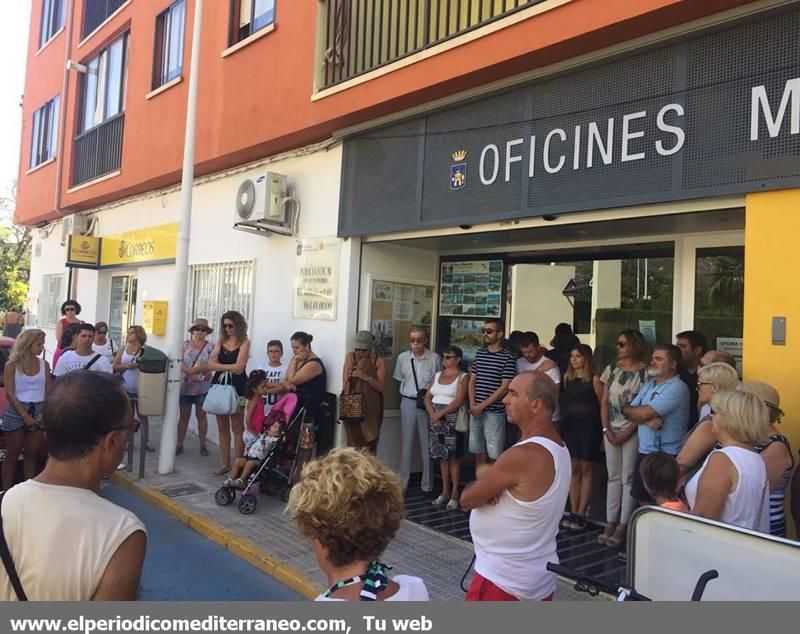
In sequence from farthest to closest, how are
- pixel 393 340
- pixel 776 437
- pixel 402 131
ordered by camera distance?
pixel 393 340, pixel 402 131, pixel 776 437

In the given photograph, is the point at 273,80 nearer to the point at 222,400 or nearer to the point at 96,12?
the point at 222,400

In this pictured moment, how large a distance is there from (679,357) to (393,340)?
364cm

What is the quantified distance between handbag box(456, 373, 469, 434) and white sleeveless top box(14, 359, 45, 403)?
4.22 metres

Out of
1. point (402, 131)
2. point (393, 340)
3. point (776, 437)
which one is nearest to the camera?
point (776, 437)

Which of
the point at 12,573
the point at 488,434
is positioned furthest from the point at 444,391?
the point at 12,573

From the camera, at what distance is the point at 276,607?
7.09ft

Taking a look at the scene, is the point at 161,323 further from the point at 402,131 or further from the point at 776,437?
the point at 776,437

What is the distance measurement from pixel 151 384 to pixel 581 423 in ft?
15.6

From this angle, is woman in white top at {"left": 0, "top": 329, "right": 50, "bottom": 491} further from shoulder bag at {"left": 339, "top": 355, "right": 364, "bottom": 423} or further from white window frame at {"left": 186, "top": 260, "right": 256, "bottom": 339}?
white window frame at {"left": 186, "top": 260, "right": 256, "bottom": 339}

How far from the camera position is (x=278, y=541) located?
543 centimetres

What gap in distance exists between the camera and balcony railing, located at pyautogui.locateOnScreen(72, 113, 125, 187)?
12320 mm

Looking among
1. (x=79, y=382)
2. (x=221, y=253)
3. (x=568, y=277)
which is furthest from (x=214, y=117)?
(x=79, y=382)

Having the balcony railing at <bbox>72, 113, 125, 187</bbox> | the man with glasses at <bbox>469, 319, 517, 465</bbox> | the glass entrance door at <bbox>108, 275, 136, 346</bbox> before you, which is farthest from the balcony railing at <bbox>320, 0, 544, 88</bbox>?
the glass entrance door at <bbox>108, 275, 136, 346</bbox>

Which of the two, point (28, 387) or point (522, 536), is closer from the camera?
point (522, 536)
